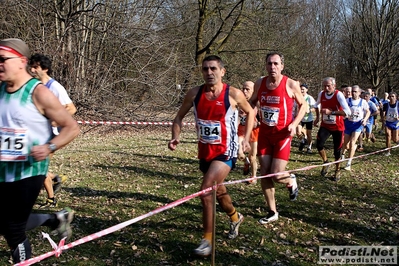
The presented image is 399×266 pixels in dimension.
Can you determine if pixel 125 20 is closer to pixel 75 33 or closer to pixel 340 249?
pixel 75 33

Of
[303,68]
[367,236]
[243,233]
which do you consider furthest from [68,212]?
[303,68]

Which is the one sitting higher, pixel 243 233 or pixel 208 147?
pixel 208 147

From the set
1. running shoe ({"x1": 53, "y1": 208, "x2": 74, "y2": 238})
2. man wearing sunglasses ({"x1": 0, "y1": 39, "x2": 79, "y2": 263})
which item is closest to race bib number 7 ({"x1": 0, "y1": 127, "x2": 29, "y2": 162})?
man wearing sunglasses ({"x1": 0, "y1": 39, "x2": 79, "y2": 263})

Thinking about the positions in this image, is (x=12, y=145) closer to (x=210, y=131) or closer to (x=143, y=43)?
(x=210, y=131)

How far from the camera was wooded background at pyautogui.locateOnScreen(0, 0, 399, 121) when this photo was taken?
1504 cm

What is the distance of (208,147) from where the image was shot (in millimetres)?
4395

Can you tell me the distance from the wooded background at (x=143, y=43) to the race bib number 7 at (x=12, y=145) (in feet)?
40.8

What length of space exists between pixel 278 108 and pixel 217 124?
4.72 feet

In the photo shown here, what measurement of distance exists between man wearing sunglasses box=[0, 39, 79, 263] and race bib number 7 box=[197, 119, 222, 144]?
169cm

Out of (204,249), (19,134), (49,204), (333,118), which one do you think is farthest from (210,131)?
(333,118)

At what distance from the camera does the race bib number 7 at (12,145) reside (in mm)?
3008

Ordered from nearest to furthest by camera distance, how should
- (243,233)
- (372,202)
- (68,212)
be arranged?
(68,212), (243,233), (372,202)

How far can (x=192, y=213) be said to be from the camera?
18.8 feet

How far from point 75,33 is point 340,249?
14.1 meters
